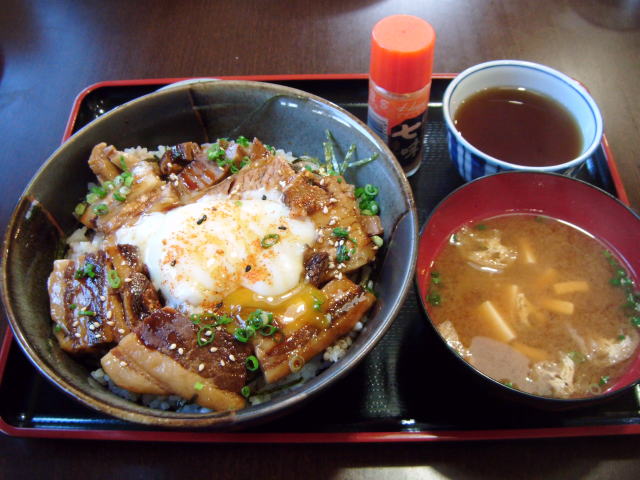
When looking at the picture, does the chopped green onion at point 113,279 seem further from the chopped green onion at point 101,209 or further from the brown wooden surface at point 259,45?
the brown wooden surface at point 259,45

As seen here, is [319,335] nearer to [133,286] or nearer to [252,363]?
[252,363]

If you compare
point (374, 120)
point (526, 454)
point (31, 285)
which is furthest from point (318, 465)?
point (374, 120)

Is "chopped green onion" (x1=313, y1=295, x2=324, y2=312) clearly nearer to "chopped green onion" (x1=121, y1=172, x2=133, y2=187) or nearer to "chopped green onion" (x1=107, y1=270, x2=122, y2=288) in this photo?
"chopped green onion" (x1=107, y1=270, x2=122, y2=288)

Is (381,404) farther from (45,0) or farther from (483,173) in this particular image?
(45,0)

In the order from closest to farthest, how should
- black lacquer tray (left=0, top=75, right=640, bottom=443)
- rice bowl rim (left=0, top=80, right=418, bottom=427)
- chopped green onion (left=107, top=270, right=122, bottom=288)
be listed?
rice bowl rim (left=0, top=80, right=418, bottom=427) < black lacquer tray (left=0, top=75, right=640, bottom=443) < chopped green onion (left=107, top=270, right=122, bottom=288)

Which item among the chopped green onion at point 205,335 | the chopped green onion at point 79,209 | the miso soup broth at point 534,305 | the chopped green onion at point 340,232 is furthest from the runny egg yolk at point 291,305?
the chopped green onion at point 79,209

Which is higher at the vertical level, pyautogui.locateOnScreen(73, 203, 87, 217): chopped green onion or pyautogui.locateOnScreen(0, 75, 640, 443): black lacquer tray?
pyautogui.locateOnScreen(73, 203, 87, 217): chopped green onion

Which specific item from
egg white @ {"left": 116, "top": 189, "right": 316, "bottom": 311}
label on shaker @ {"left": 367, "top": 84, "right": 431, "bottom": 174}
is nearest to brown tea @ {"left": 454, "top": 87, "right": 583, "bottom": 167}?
label on shaker @ {"left": 367, "top": 84, "right": 431, "bottom": 174}

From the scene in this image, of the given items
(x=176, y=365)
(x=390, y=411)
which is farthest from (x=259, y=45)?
(x=390, y=411)
